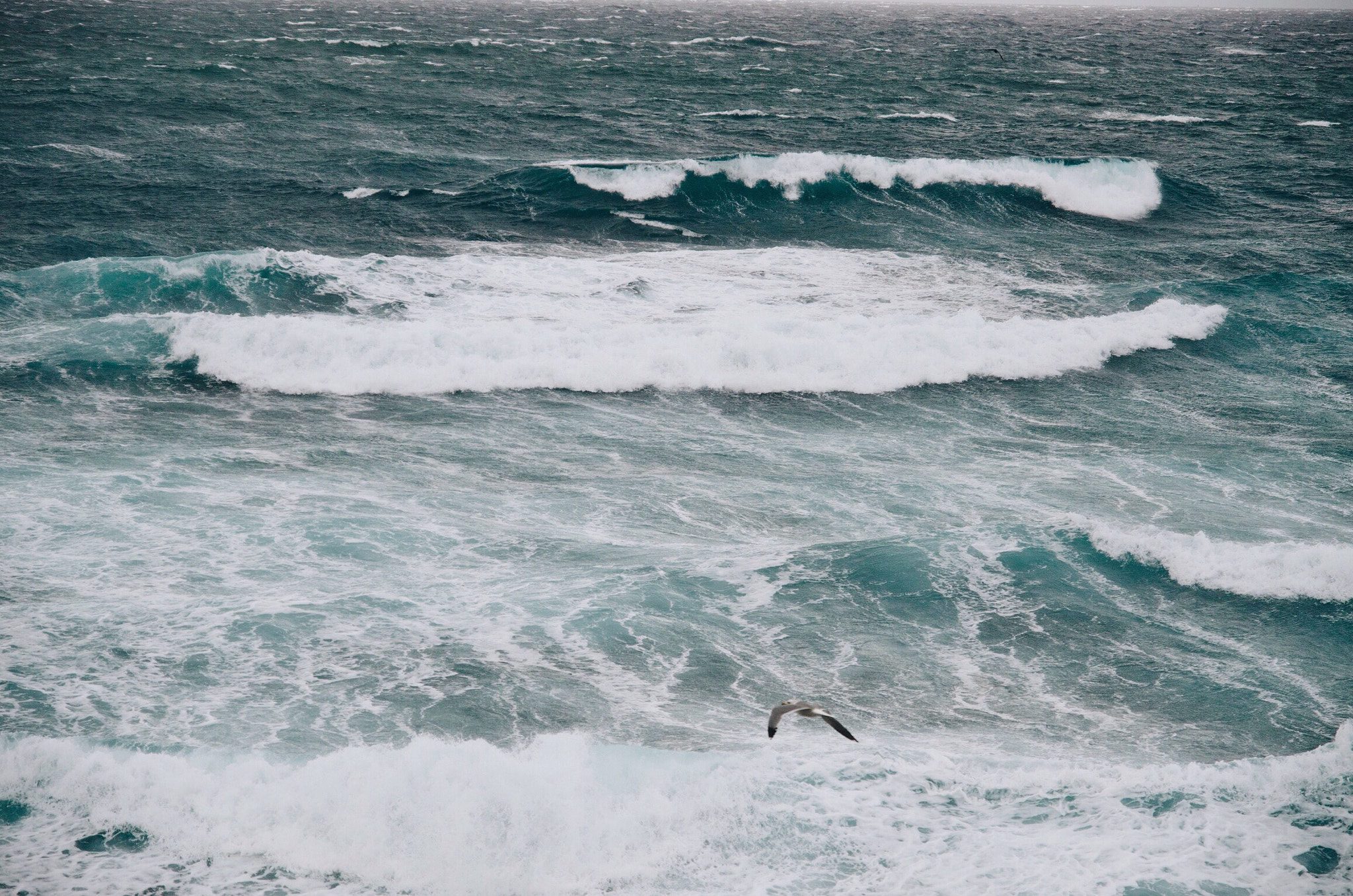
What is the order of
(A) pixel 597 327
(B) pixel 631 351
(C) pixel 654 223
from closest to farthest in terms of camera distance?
1. (B) pixel 631 351
2. (A) pixel 597 327
3. (C) pixel 654 223

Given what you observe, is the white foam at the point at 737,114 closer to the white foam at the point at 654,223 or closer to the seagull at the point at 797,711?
the white foam at the point at 654,223

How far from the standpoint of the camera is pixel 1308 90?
55.0 meters

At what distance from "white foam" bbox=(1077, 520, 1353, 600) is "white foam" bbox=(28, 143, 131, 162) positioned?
28.1 meters

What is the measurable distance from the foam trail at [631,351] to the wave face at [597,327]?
1.3 inches

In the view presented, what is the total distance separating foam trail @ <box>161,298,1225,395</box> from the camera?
17656mm

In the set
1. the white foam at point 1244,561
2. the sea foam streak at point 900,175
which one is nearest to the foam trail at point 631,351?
the white foam at point 1244,561

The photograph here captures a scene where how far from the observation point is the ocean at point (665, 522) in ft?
26.8

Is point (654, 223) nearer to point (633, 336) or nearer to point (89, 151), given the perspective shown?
point (633, 336)

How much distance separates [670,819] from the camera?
27.0 ft

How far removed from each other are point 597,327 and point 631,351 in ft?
4.35

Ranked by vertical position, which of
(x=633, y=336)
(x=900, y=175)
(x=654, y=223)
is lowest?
(x=633, y=336)

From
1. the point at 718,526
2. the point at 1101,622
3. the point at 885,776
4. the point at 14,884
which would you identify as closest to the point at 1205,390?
the point at 1101,622

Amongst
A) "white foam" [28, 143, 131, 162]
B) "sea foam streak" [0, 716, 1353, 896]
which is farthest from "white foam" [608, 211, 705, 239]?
"sea foam streak" [0, 716, 1353, 896]

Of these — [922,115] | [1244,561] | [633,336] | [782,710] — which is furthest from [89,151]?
[1244,561]
